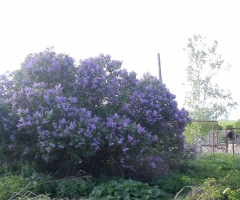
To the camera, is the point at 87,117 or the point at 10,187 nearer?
the point at 10,187

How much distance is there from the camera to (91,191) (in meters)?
7.97

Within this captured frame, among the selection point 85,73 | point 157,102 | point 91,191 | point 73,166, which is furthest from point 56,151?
point 157,102

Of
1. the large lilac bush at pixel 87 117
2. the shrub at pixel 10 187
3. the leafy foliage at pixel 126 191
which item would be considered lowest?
the leafy foliage at pixel 126 191

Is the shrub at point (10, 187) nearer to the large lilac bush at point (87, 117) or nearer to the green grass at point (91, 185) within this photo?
the green grass at point (91, 185)

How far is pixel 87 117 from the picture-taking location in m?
8.30

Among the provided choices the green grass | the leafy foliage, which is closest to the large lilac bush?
the green grass

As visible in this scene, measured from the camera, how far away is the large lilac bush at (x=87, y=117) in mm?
8211

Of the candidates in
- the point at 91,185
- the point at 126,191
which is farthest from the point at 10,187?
the point at 126,191

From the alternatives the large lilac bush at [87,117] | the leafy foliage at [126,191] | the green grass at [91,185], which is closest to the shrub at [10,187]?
the green grass at [91,185]

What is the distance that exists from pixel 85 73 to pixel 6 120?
6.56 feet

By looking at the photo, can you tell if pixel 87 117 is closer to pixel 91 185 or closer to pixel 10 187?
pixel 91 185

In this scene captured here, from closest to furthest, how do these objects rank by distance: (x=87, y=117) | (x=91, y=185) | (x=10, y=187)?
(x=10, y=187)
(x=91, y=185)
(x=87, y=117)

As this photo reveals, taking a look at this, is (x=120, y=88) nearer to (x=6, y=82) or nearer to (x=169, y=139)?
(x=169, y=139)

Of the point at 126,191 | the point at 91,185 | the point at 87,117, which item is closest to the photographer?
the point at 126,191
